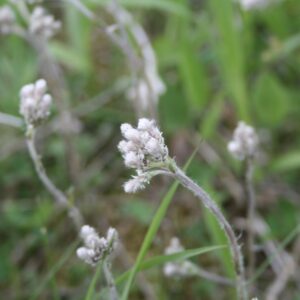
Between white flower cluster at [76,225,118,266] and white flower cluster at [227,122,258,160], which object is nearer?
white flower cluster at [76,225,118,266]

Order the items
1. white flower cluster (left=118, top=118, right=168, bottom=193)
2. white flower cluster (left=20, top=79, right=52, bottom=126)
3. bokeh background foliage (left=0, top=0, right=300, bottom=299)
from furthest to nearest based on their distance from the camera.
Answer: bokeh background foliage (left=0, top=0, right=300, bottom=299) → white flower cluster (left=20, top=79, right=52, bottom=126) → white flower cluster (left=118, top=118, right=168, bottom=193)

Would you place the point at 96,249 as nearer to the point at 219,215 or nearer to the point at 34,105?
the point at 219,215

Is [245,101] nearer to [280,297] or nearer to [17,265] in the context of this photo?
[280,297]

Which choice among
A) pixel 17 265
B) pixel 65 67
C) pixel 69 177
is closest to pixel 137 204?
pixel 69 177

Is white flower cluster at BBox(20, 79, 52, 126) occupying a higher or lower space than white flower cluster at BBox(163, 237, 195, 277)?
higher

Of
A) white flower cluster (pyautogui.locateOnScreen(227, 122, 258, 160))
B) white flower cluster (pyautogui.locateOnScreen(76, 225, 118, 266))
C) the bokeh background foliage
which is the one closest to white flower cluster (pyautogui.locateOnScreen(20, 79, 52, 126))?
white flower cluster (pyautogui.locateOnScreen(76, 225, 118, 266))

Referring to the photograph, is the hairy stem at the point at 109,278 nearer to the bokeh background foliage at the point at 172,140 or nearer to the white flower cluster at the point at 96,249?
the white flower cluster at the point at 96,249

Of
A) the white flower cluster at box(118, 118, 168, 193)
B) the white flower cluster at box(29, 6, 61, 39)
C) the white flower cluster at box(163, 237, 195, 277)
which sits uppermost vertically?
the white flower cluster at box(29, 6, 61, 39)

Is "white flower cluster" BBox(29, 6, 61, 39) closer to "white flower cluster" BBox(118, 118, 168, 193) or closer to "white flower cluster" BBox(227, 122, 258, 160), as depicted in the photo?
"white flower cluster" BBox(227, 122, 258, 160)
